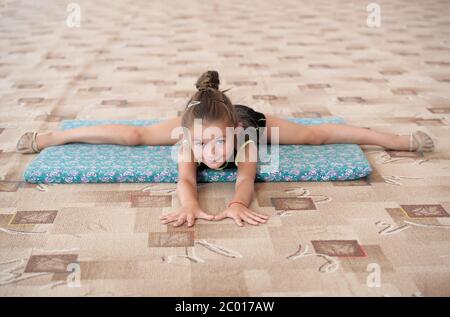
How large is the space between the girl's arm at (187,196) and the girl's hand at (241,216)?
42 mm

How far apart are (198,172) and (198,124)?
0.23 metres

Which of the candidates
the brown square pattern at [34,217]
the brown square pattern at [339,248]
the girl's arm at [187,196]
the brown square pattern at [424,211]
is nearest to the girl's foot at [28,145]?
the brown square pattern at [34,217]

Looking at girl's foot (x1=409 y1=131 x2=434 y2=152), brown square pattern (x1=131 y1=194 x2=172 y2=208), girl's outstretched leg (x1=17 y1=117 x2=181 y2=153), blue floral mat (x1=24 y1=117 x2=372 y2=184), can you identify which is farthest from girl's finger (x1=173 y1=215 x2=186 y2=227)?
girl's foot (x1=409 y1=131 x2=434 y2=152)

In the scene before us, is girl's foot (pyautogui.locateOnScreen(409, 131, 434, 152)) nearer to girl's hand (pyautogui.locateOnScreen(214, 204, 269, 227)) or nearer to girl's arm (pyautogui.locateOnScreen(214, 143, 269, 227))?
girl's arm (pyautogui.locateOnScreen(214, 143, 269, 227))

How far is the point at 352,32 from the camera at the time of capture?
4.53m

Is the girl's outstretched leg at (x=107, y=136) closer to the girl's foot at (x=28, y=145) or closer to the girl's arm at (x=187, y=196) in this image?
the girl's foot at (x=28, y=145)

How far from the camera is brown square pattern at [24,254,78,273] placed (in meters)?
1.24

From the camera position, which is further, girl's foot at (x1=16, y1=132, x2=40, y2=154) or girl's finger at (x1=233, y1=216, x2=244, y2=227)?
girl's foot at (x1=16, y1=132, x2=40, y2=154)

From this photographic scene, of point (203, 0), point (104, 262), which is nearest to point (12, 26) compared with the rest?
point (203, 0)

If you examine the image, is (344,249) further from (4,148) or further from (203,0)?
(203,0)

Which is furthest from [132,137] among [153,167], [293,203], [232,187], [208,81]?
[293,203]

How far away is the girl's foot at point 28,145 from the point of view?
1910 mm

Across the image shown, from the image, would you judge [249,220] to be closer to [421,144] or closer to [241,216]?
[241,216]

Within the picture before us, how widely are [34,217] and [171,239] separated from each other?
42 centimetres
